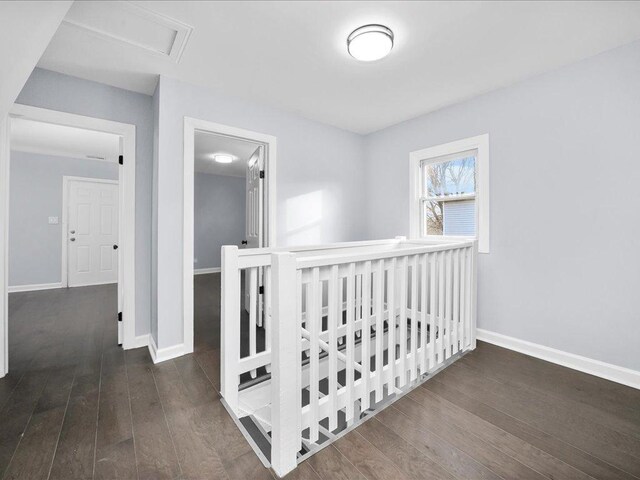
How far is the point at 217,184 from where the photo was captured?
6.95 meters

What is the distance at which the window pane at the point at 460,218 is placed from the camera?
2.99 meters

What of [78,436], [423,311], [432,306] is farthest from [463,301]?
[78,436]

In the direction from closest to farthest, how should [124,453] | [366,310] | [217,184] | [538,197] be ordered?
1. [124,453]
2. [366,310]
3. [538,197]
4. [217,184]

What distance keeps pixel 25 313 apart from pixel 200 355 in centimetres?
286

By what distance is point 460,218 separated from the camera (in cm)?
309

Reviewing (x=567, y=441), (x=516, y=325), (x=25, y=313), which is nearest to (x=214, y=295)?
(x=25, y=313)

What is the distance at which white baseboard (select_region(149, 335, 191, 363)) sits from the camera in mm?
2375

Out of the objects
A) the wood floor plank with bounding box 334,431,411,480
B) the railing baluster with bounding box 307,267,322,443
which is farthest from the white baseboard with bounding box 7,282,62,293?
the wood floor plank with bounding box 334,431,411,480

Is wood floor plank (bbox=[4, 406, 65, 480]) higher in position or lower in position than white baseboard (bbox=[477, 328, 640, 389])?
lower

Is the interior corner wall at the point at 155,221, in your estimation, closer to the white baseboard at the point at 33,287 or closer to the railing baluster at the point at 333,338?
the railing baluster at the point at 333,338

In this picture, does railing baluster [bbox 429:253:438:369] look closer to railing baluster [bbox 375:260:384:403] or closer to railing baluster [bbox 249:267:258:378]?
railing baluster [bbox 375:260:384:403]

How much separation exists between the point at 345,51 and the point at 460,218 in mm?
2030

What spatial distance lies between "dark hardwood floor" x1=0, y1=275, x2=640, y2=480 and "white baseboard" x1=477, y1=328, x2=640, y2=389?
0.29 ft

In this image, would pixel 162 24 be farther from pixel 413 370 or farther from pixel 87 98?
pixel 413 370
